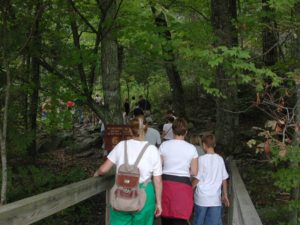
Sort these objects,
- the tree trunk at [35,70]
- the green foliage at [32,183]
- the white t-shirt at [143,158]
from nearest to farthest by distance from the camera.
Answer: the white t-shirt at [143,158], the tree trunk at [35,70], the green foliage at [32,183]

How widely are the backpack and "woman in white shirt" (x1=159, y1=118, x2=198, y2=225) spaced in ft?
2.09

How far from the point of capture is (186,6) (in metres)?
17.8

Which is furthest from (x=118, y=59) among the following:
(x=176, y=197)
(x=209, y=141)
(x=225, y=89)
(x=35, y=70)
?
(x=176, y=197)

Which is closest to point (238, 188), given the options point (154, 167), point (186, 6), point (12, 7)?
point (154, 167)

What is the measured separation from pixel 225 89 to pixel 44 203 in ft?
25.6

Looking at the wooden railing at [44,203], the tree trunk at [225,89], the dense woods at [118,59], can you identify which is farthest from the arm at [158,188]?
the tree trunk at [225,89]

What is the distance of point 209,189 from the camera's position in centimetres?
566

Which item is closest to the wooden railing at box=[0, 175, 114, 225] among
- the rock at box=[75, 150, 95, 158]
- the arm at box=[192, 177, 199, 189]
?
the arm at box=[192, 177, 199, 189]

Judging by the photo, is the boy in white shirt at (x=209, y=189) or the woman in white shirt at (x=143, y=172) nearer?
the woman in white shirt at (x=143, y=172)

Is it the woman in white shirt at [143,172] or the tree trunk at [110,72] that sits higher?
the tree trunk at [110,72]

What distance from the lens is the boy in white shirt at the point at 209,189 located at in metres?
5.67

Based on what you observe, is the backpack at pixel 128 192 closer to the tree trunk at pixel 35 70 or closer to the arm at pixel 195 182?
the arm at pixel 195 182

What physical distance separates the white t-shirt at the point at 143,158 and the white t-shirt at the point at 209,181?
47.0 inches

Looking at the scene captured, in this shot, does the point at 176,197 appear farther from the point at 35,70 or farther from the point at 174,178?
the point at 35,70
